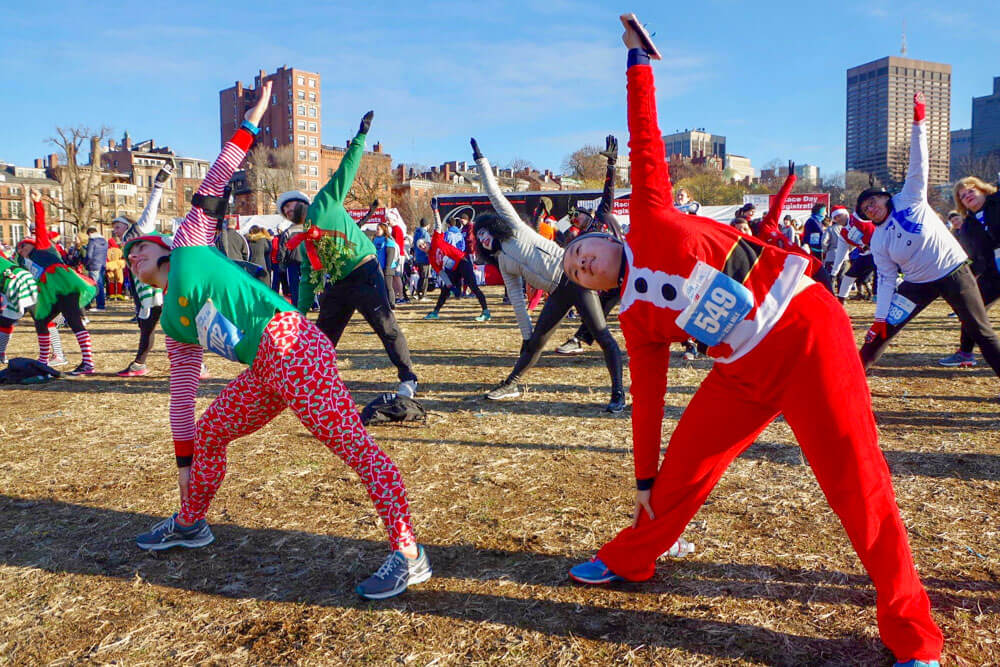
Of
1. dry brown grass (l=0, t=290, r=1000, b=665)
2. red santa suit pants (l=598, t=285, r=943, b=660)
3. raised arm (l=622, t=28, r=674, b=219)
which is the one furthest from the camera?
dry brown grass (l=0, t=290, r=1000, b=665)

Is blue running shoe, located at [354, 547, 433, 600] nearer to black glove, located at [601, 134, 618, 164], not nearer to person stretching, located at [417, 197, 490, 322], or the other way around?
black glove, located at [601, 134, 618, 164]

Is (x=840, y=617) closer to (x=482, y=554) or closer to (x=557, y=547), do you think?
(x=557, y=547)

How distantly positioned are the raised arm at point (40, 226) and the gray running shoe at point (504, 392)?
598 cm

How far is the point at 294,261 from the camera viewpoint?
43.0 ft

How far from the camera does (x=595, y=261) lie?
2629mm

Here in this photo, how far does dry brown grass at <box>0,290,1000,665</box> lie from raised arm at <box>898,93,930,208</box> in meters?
1.92

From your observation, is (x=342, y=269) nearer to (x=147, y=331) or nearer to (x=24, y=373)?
(x=147, y=331)

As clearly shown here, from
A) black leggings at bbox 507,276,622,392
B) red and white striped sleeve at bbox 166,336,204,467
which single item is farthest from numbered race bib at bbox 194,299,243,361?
black leggings at bbox 507,276,622,392

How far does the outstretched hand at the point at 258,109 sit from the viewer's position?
3325 millimetres

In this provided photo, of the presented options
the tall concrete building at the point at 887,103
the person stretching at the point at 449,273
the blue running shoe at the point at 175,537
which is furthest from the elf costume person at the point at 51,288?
the tall concrete building at the point at 887,103

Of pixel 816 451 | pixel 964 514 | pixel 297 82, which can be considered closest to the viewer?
pixel 816 451

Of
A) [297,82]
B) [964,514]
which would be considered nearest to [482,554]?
[964,514]

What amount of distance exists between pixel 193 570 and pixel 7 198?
111246 mm

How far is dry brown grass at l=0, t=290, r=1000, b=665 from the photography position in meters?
2.71
